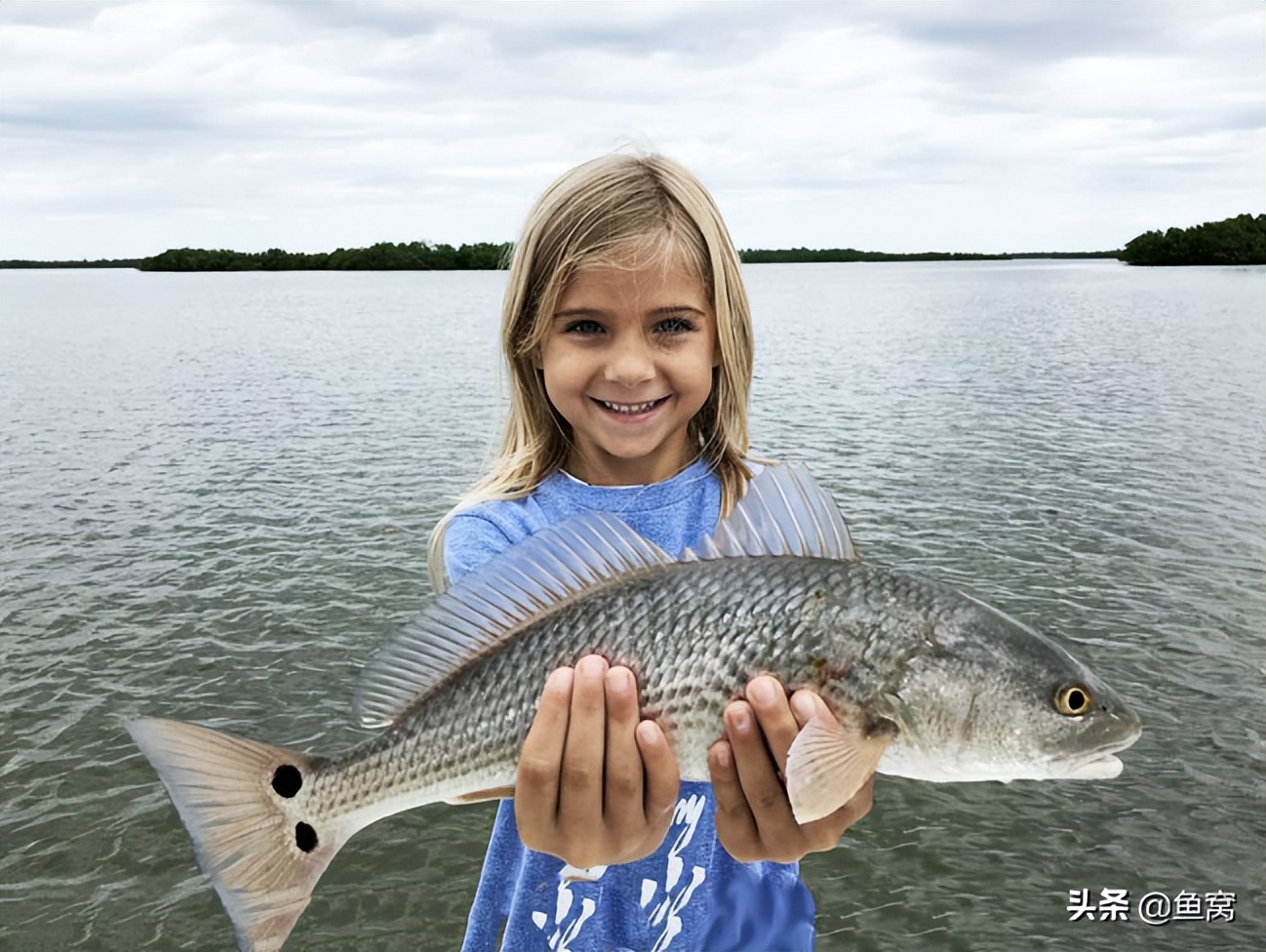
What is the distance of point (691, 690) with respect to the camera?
7.76ft

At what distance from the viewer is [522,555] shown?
2518mm

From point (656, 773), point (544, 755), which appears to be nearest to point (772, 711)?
point (656, 773)

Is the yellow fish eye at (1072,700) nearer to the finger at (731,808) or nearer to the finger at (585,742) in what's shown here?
the finger at (731,808)

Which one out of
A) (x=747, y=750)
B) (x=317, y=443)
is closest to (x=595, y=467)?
(x=747, y=750)

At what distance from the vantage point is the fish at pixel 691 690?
2.34m

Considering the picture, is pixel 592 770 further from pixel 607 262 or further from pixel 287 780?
pixel 607 262

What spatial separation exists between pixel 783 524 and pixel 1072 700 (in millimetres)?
798

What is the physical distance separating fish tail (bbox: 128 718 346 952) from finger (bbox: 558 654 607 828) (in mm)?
593

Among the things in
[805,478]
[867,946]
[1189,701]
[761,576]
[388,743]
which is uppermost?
[805,478]

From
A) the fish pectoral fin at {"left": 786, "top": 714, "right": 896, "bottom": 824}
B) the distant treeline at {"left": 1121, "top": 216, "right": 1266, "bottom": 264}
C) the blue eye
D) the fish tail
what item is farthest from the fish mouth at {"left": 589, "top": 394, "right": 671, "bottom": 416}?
the distant treeline at {"left": 1121, "top": 216, "right": 1266, "bottom": 264}

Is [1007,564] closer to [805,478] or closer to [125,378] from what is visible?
[805,478]

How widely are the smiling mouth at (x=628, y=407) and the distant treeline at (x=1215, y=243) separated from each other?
148 meters

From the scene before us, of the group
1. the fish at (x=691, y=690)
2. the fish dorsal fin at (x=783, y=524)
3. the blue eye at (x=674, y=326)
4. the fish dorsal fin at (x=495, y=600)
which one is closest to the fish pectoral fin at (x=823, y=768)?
the fish at (x=691, y=690)

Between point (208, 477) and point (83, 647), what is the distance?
7.02 m
